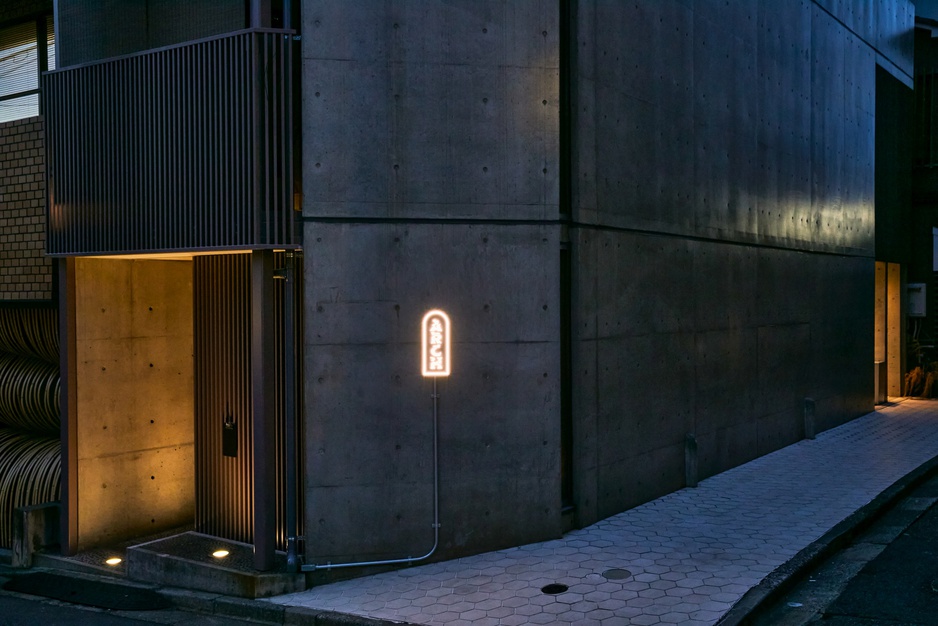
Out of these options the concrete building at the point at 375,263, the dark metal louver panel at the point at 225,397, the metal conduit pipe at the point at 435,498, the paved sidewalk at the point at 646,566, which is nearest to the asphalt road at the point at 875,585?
the paved sidewalk at the point at 646,566

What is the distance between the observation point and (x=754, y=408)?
14.4m

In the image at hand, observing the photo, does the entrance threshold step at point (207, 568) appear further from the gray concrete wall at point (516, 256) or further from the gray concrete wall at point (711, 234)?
the gray concrete wall at point (711, 234)

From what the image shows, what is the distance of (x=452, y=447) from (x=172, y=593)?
3.14 m

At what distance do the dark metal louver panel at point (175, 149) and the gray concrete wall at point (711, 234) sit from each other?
3.59 meters

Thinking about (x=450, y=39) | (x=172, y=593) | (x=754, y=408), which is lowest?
(x=172, y=593)

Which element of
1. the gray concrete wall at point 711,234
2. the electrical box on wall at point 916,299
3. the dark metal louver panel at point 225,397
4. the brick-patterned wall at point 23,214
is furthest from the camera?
the electrical box on wall at point 916,299

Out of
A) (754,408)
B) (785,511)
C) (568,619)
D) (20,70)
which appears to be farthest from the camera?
(754,408)

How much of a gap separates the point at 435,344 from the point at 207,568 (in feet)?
10.5

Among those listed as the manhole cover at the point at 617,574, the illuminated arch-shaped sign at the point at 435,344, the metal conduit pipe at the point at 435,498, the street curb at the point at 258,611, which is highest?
the illuminated arch-shaped sign at the point at 435,344

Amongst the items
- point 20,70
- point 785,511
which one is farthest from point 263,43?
point 785,511

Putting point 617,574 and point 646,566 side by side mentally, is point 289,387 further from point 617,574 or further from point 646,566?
point 646,566

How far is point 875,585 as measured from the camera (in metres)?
8.41

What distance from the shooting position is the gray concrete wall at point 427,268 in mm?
8852

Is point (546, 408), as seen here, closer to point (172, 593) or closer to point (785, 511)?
point (785, 511)
